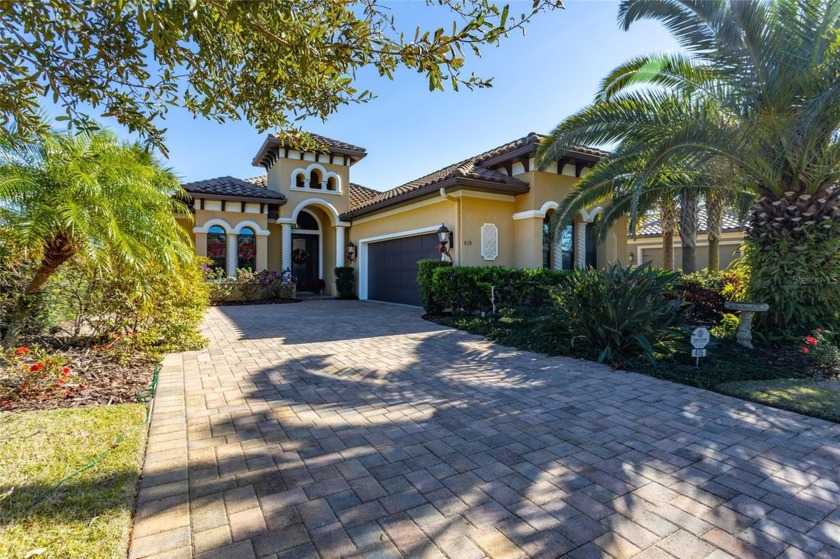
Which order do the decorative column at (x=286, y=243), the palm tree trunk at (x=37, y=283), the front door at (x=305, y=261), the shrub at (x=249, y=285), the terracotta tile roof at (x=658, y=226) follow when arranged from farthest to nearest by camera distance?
the front door at (x=305, y=261) < the terracotta tile roof at (x=658, y=226) < the decorative column at (x=286, y=243) < the shrub at (x=249, y=285) < the palm tree trunk at (x=37, y=283)

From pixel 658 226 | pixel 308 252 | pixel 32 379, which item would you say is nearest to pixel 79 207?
pixel 32 379

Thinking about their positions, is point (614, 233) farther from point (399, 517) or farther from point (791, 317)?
point (399, 517)

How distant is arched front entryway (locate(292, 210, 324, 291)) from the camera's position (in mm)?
21744

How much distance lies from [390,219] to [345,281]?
167 inches

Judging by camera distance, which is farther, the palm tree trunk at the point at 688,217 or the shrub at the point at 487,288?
the palm tree trunk at the point at 688,217

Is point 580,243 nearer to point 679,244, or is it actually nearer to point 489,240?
point 489,240

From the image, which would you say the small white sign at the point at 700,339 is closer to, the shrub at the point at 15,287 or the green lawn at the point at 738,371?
the green lawn at the point at 738,371

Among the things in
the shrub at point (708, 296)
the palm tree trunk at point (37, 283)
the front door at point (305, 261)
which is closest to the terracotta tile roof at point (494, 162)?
the shrub at point (708, 296)

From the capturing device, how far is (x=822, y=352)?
253 inches

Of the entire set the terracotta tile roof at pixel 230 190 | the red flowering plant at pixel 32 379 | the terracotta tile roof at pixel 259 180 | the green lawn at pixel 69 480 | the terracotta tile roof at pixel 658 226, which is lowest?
the green lawn at pixel 69 480

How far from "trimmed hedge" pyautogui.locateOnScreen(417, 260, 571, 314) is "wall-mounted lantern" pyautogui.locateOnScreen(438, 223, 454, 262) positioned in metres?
1.04

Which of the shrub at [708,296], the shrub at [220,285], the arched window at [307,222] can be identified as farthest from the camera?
the arched window at [307,222]

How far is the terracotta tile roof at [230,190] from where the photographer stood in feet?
57.0

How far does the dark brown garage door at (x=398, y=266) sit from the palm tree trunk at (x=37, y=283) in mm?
9616
